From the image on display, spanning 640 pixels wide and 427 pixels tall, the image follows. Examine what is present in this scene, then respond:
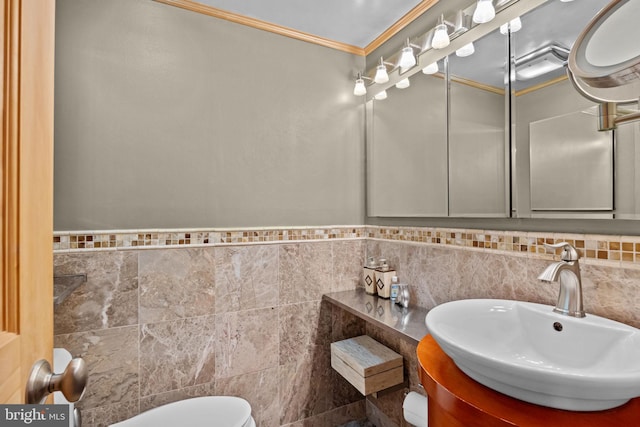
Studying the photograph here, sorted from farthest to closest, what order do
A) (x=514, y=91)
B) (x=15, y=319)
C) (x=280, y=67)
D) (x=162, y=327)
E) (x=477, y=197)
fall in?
(x=280, y=67)
(x=162, y=327)
(x=477, y=197)
(x=514, y=91)
(x=15, y=319)

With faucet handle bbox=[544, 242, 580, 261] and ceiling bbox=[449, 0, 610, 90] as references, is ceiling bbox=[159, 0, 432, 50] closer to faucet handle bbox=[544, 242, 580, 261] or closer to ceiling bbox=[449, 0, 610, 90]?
ceiling bbox=[449, 0, 610, 90]

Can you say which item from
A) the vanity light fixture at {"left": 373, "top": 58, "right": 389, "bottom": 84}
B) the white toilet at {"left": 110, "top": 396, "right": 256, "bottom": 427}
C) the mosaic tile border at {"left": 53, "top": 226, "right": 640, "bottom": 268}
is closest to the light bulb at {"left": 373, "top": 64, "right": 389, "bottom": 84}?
the vanity light fixture at {"left": 373, "top": 58, "right": 389, "bottom": 84}

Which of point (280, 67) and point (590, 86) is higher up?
point (280, 67)

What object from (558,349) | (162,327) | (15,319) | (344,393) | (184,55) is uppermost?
(184,55)

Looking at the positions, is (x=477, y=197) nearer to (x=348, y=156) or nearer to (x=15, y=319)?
(x=348, y=156)

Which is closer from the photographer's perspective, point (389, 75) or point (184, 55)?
point (184, 55)

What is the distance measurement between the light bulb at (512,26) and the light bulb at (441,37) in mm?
240

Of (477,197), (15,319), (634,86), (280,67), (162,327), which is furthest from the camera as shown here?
(280,67)

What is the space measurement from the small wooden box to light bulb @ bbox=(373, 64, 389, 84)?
1545mm

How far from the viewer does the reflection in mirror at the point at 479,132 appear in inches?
49.6

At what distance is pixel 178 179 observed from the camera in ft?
5.10

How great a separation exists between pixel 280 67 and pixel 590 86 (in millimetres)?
1458

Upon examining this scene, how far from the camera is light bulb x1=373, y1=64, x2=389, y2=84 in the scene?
181 centimetres

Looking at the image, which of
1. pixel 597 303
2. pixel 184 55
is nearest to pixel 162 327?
pixel 184 55
